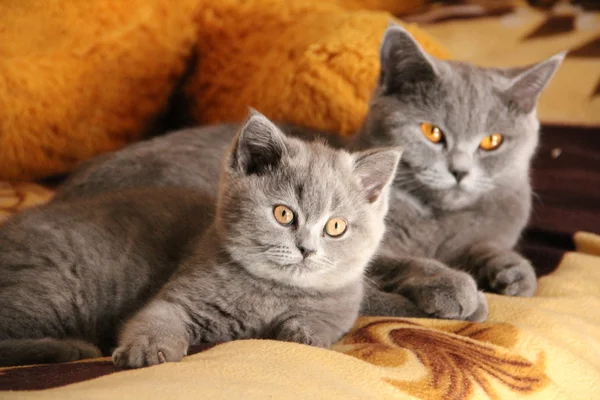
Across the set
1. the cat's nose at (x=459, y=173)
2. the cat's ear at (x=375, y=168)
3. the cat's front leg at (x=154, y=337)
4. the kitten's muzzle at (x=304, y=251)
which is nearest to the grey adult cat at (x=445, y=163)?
the cat's nose at (x=459, y=173)

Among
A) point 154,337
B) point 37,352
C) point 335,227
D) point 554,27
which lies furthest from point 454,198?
point 554,27

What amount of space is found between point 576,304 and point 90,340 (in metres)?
0.87

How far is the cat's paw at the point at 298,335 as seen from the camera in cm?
99

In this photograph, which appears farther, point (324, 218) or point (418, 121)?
point (418, 121)

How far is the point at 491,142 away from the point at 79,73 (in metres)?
1.13

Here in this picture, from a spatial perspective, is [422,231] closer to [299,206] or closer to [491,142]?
[491,142]

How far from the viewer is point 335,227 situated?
3.60 ft

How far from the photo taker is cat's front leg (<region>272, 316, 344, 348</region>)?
100 cm

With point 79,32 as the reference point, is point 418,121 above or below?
below

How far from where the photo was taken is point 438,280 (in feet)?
3.92

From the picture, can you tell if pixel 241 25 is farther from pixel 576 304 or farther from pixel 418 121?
pixel 576 304

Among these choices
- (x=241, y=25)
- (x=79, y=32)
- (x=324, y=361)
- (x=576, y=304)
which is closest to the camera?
(x=324, y=361)

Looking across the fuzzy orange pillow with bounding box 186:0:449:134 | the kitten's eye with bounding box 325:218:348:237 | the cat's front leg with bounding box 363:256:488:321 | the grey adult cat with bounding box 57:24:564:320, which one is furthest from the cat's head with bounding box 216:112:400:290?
the fuzzy orange pillow with bounding box 186:0:449:134

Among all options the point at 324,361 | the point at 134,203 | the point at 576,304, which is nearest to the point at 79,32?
the point at 134,203
